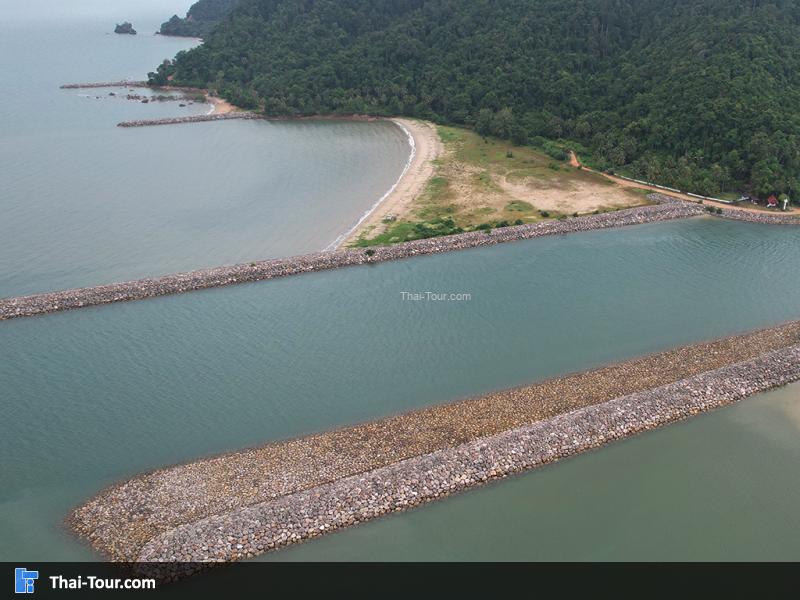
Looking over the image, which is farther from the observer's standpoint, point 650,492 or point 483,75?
A: point 483,75

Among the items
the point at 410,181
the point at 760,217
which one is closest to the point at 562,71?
the point at 410,181

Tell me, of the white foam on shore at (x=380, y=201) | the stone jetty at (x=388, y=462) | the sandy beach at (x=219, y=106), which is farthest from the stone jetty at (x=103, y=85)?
the stone jetty at (x=388, y=462)

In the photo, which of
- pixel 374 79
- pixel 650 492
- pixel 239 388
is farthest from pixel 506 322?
pixel 374 79

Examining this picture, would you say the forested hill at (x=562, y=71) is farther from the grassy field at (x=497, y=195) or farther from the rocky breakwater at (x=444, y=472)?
the rocky breakwater at (x=444, y=472)

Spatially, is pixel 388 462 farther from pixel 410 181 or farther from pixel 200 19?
pixel 200 19
